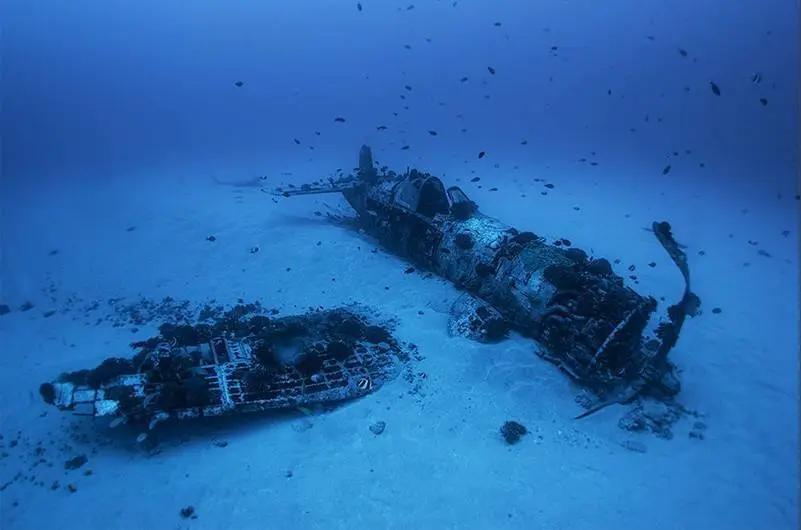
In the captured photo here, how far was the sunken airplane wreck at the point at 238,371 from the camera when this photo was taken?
662 cm

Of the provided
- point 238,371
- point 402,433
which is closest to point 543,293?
point 402,433

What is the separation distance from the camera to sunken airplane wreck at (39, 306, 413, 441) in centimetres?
662

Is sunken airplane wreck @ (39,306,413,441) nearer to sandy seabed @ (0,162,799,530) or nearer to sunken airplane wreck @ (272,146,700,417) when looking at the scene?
sandy seabed @ (0,162,799,530)

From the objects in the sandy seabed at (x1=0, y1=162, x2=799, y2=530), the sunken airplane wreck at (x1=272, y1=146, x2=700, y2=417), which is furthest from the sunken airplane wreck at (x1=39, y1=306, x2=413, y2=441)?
the sunken airplane wreck at (x1=272, y1=146, x2=700, y2=417)

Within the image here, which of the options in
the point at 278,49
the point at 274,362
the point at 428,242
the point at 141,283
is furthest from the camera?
the point at 278,49

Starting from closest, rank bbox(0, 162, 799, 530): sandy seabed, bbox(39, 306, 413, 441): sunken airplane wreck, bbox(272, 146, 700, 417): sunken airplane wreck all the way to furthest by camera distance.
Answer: bbox(0, 162, 799, 530): sandy seabed → bbox(39, 306, 413, 441): sunken airplane wreck → bbox(272, 146, 700, 417): sunken airplane wreck

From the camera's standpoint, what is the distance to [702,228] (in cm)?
1970

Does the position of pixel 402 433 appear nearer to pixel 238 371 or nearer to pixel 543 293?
pixel 238 371

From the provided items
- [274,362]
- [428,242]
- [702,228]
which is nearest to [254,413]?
[274,362]

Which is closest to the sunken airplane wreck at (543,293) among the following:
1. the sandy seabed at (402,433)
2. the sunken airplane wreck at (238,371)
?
the sandy seabed at (402,433)

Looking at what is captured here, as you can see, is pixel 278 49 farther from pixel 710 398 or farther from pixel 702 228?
pixel 710 398

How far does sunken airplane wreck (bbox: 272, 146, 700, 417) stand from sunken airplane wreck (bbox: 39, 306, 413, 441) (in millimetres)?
2570

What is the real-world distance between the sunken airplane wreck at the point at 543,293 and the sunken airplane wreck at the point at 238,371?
2.57 meters

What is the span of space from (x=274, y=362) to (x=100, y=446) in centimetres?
302
